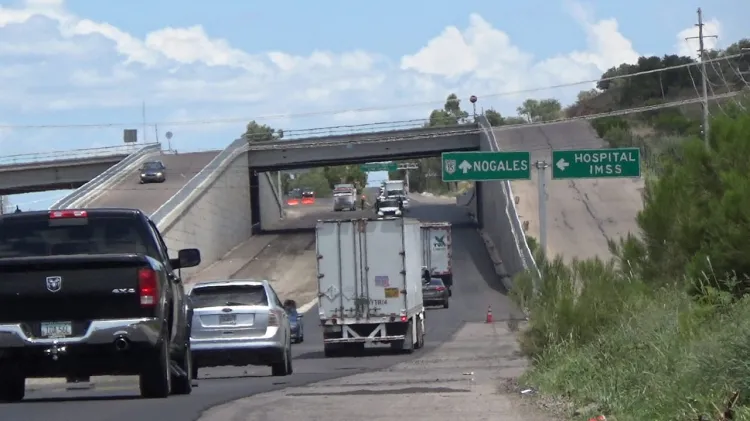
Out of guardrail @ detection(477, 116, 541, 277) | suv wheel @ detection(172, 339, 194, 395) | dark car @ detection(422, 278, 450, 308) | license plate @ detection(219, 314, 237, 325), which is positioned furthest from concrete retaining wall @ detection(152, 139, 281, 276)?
suv wheel @ detection(172, 339, 194, 395)

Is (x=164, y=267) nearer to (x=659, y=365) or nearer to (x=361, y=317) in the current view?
(x=659, y=365)

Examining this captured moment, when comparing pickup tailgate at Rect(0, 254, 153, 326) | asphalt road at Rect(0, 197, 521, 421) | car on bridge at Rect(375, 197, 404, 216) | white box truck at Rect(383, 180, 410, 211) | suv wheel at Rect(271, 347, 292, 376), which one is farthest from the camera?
white box truck at Rect(383, 180, 410, 211)

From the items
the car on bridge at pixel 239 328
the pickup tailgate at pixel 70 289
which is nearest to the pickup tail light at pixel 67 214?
the pickup tailgate at pixel 70 289

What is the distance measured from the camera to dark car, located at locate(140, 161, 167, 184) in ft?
290

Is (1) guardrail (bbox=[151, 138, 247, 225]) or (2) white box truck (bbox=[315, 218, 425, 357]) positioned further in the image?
(1) guardrail (bbox=[151, 138, 247, 225])

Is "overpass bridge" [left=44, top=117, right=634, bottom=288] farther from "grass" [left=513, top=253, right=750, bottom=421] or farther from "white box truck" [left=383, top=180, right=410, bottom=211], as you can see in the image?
"grass" [left=513, top=253, right=750, bottom=421]

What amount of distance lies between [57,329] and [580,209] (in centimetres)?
6285

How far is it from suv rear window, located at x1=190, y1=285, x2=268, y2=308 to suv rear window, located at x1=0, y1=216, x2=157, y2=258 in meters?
8.39

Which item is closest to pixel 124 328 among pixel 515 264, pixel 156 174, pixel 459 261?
pixel 515 264

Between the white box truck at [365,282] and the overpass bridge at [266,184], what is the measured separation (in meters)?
30.5

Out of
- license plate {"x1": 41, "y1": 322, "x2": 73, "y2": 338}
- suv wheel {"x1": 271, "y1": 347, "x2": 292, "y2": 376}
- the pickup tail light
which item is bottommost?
suv wheel {"x1": 271, "y1": 347, "x2": 292, "y2": 376}

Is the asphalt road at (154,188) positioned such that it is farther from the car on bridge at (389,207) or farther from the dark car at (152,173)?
the car on bridge at (389,207)

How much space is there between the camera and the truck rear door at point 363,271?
33906mm

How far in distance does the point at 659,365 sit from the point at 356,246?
21194mm
